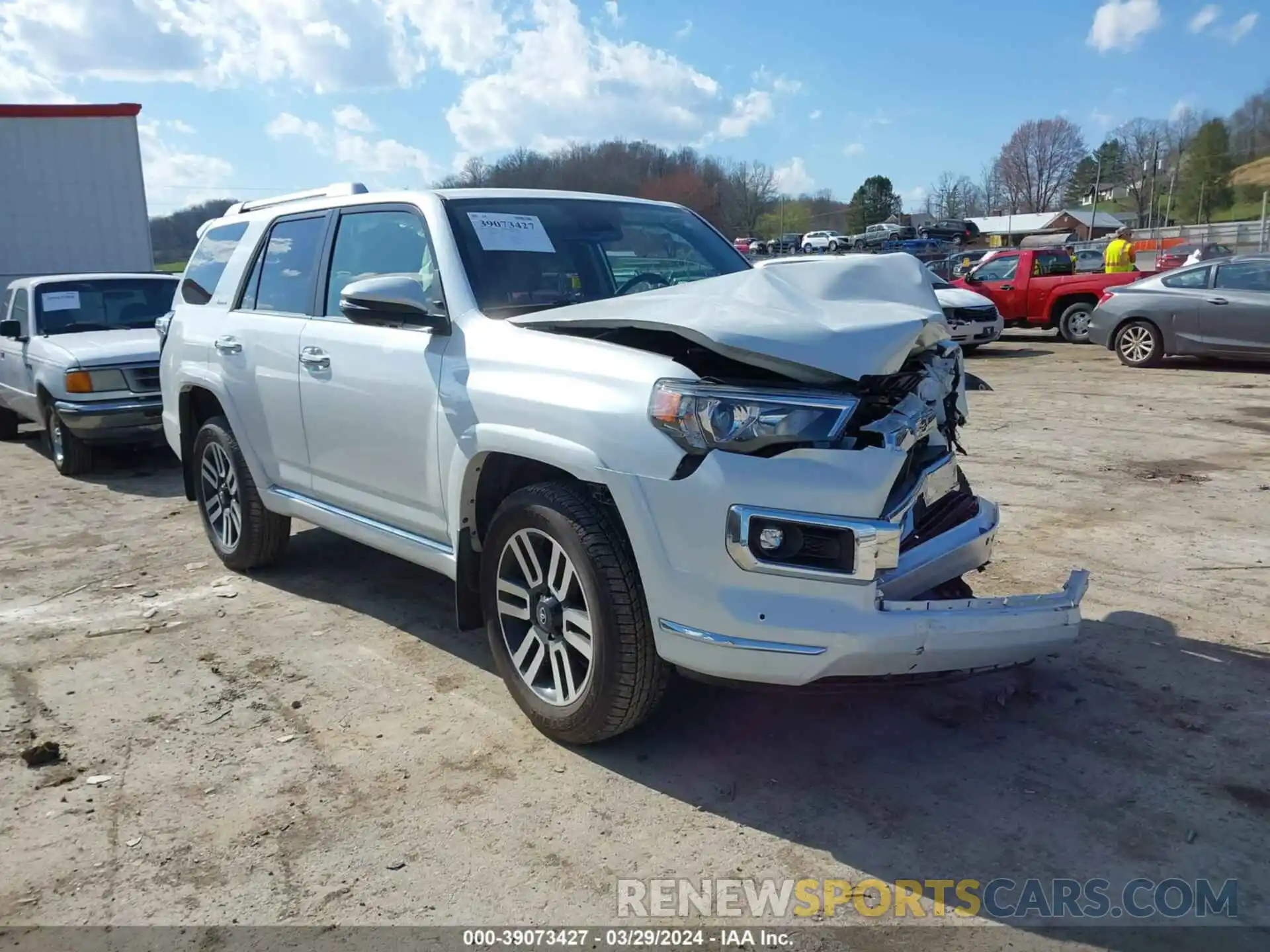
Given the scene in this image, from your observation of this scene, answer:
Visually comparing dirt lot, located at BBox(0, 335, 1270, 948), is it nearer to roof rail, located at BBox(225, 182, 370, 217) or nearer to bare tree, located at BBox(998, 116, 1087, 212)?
roof rail, located at BBox(225, 182, 370, 217)

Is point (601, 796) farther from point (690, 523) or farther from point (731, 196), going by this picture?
point (731, 196)

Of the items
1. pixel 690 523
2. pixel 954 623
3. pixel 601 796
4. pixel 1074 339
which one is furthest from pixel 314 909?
pixel 1074 339

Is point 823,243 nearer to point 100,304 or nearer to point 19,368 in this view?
point 100,304

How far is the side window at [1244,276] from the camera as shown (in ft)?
41.0

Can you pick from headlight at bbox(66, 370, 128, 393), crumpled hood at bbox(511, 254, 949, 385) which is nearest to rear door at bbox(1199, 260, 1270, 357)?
crumpled hood at bbox(511, 254, 949, 385)

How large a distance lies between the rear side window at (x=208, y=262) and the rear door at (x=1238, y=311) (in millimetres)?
11971

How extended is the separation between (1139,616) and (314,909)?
3.69 meters

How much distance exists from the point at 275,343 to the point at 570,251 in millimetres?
1588

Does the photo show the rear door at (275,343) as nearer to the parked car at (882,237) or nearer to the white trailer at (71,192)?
the white trailer at (71,192)

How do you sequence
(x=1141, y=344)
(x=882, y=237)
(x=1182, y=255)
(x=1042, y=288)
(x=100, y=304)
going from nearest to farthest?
(x=100, y=304) < (x=1141, y=344) < (x=1042, y=288) < (x=1182, y=255) < (x=882, y=237)

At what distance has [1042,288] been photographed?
57.2 feet

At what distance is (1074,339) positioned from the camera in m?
17.3

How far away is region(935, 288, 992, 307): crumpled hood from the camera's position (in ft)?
52.6

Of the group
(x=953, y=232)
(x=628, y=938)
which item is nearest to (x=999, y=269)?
(x=628, y=938)
